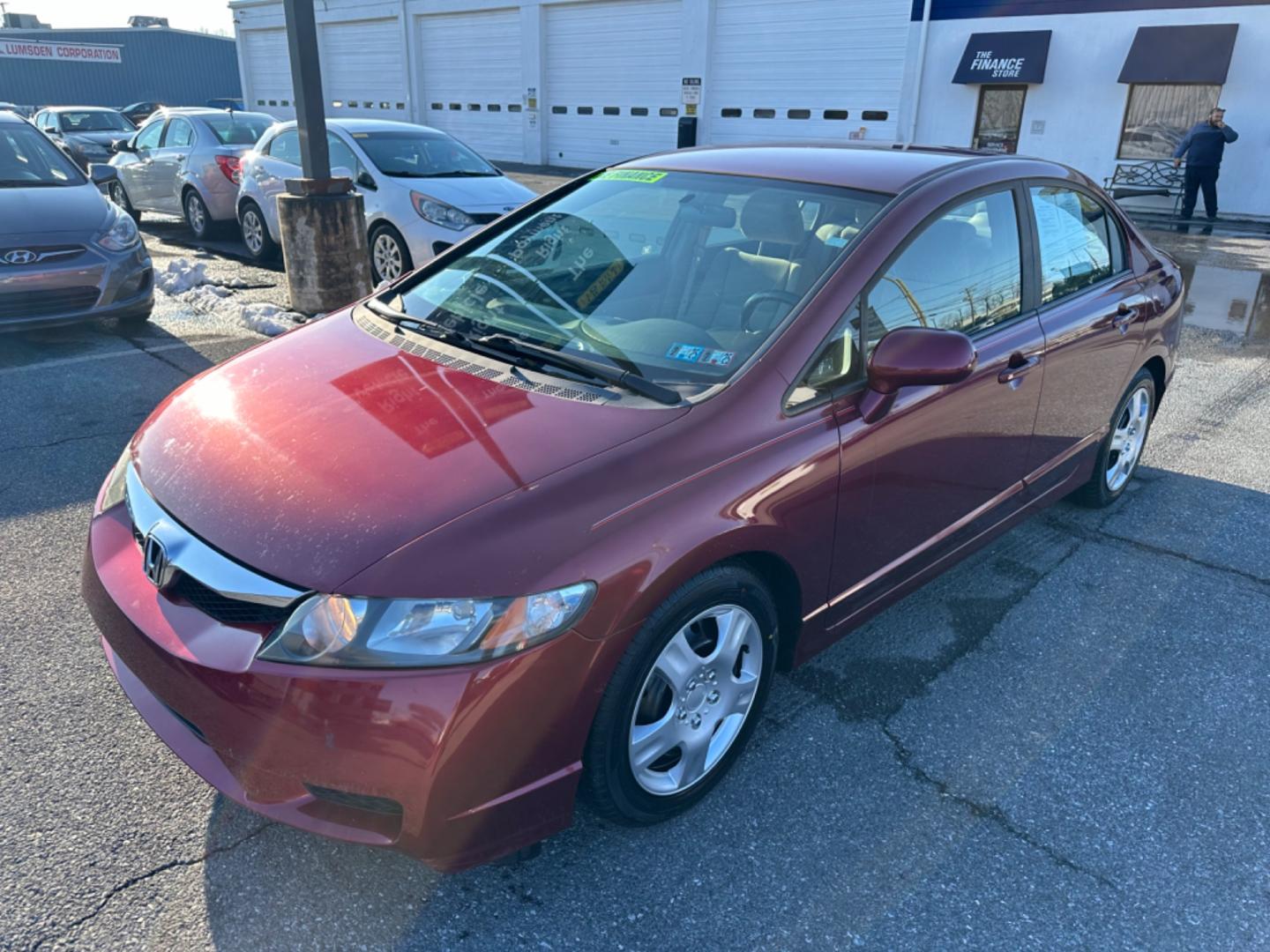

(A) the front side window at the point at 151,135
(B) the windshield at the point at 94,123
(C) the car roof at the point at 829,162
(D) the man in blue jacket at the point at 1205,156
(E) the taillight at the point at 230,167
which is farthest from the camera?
(B) the windshield at the point at 94,123

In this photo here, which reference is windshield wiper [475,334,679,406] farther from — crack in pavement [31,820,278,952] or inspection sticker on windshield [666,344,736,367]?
crack in pavement [31,820,278,952]

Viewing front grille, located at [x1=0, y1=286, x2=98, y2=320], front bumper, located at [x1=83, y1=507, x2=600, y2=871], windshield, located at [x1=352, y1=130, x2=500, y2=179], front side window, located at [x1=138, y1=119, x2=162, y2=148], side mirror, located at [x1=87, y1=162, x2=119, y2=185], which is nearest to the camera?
front bumper, located at [x1=83, y1=507, x2=600, y2=871]

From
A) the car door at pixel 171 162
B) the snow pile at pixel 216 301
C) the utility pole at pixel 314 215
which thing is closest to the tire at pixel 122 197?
the car door at pixel 171 162

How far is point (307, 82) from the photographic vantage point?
22.7 ft

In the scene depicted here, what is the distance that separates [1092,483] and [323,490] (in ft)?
11.9

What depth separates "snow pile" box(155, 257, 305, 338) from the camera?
7.16 m

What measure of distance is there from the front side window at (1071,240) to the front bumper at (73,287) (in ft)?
19.7

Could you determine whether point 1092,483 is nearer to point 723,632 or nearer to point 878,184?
point 878,184

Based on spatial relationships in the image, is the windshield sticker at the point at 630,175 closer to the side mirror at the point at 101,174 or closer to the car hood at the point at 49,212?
the car hood at the point at 49,212

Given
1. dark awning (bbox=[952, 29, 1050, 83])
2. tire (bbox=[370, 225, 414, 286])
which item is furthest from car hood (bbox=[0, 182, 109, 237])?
Result: dark awning (bbox=[952, 29, 1050, 83])

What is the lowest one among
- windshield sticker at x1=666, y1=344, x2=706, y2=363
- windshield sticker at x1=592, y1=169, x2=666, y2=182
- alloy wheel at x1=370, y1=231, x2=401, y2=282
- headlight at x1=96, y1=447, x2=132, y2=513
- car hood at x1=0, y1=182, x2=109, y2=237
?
alloy wheel at x1=370, y1=231, x2=401, y2=282

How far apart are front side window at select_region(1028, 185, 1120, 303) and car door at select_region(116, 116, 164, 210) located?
1137 centimetres

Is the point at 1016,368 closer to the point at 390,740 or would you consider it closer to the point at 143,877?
the point at 390,740

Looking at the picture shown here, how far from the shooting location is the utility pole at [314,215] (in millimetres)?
6949
